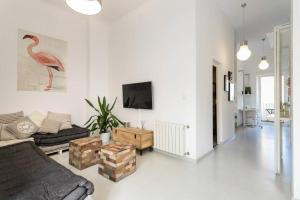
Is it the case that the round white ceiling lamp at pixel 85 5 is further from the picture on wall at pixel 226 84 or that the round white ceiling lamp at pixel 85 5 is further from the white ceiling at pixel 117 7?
the picture on wall at pixel 226 84

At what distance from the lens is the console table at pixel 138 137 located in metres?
3.48

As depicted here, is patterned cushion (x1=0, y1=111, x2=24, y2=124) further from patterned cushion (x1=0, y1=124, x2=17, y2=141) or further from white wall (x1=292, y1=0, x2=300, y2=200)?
white wall (x1=292, y1=0, x2=300, y2=200)

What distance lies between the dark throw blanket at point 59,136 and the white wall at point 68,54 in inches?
30.9

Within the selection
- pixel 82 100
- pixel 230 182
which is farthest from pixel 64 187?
pixel 82 100

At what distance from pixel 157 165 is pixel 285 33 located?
2.96 m

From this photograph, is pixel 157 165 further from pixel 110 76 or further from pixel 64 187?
pixel 110 76

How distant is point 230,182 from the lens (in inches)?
93.2

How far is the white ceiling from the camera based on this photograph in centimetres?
389

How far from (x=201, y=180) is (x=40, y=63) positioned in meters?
4.13

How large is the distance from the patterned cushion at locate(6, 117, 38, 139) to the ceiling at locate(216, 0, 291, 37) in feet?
15.8

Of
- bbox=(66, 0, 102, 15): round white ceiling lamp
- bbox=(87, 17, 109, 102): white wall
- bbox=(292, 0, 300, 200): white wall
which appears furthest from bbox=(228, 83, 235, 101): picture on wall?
bbox=(66, 0, 102, 15): round white ceiling lamp

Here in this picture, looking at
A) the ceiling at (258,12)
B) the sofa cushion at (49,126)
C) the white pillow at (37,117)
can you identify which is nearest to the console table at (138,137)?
the sofa cushion at (49,126)

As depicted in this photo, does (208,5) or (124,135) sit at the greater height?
(208,5)

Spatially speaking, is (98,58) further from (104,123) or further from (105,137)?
(105,137)
